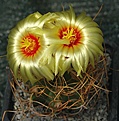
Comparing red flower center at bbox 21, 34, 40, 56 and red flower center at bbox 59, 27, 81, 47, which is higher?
red flower center at bbox 59, 27, 81, 47

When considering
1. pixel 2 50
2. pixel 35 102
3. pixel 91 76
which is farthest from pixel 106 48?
pixel 2 50

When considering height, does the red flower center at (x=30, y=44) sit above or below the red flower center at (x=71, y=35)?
below

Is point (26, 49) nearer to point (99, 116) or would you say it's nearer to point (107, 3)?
point (99, 116)
